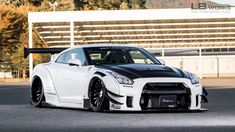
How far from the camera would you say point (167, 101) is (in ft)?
45.1

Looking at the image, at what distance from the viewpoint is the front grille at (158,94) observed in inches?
540

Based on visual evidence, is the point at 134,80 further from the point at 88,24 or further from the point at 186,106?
the point at 88,24

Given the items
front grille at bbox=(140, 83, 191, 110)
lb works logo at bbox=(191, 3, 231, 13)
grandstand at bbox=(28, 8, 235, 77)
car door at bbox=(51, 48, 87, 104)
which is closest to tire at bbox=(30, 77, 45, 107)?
car door at bbox=(51, 48, 87, 104)

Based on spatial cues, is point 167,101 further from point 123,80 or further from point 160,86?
point 123,80

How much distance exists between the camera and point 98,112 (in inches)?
554

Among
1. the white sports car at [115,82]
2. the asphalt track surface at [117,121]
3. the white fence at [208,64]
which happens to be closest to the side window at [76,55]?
the white sports car at [115,82]

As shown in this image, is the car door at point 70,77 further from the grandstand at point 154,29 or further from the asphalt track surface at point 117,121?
the grandstand at point 154,29

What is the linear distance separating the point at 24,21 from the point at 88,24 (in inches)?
723

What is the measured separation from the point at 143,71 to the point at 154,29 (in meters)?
52.3

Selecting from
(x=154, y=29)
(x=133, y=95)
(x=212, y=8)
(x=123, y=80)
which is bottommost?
(x=133, y=95)

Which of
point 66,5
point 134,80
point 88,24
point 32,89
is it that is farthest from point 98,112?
point 66,5

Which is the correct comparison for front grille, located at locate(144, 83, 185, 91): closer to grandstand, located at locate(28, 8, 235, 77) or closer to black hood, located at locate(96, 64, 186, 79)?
black hood, located at locate(96, 64, 186, 79)

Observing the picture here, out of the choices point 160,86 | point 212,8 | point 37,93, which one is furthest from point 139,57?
point 212,8

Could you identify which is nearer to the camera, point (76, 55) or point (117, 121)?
point (117, 121)
